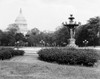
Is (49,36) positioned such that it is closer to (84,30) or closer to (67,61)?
(84,30)

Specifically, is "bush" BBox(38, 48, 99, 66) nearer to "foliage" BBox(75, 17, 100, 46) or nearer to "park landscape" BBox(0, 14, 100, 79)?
"park landscape" BBox(0, 14, 100, 79)

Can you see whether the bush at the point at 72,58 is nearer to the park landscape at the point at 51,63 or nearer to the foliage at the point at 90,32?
the park landscape at the point at 51,63

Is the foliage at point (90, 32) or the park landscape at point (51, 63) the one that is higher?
the foliage at point (90, 32)

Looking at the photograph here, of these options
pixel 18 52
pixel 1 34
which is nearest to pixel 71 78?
pixel 18 52

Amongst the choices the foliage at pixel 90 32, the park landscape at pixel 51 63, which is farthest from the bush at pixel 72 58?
the foliage at pixel 90 32

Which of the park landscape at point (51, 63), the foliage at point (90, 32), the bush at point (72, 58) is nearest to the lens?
the park landscape at point (51, 63)

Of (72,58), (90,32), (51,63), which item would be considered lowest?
(51,63)

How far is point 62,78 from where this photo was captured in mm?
9406

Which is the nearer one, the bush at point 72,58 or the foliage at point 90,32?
the bush at point 72,58

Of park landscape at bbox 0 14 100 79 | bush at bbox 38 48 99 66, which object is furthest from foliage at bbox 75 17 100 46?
bush at bbox 38 48 99 66

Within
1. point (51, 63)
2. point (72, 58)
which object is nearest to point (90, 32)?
point (72, 58)

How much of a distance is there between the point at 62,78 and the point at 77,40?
51830mm

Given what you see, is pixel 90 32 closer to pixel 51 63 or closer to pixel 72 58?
pixel 72 58

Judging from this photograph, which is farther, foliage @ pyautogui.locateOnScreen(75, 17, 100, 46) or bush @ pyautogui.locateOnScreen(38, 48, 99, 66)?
foliage @ pyautogui.locateOnScreen(75, 17, 100, 46)
